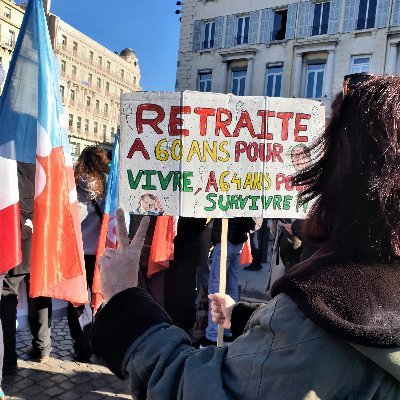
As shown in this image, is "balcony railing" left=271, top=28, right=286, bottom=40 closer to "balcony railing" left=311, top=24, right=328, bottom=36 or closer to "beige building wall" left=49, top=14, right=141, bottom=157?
"balcony railing" left=311, top=24, right=328, bottom=36

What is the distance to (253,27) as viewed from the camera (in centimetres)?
2206

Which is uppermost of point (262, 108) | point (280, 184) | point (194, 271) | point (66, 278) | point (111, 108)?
point (111, 108)

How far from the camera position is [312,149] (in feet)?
3.38

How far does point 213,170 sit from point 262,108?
0.45m

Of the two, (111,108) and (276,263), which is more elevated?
(111,108)

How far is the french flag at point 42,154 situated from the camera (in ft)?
8.11

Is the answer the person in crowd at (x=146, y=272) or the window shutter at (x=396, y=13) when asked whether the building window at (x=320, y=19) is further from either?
the person in crowd at (x=146, y=272)

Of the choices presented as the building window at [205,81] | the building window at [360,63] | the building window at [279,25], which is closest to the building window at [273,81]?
the building window at [279,25]

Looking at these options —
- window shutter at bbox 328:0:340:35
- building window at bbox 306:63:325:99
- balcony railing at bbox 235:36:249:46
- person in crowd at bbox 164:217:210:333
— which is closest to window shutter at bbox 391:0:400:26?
window shutter at bbox 328:0:340:35

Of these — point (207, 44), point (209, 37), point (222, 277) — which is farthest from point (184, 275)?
point (209, 37)

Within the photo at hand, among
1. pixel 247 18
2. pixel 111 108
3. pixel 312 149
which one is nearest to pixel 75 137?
pixel 111 108

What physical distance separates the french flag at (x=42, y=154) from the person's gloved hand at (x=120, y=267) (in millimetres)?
1305

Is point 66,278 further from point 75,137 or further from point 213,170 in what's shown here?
point 75,137

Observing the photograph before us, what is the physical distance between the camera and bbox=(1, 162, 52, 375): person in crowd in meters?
3.10
